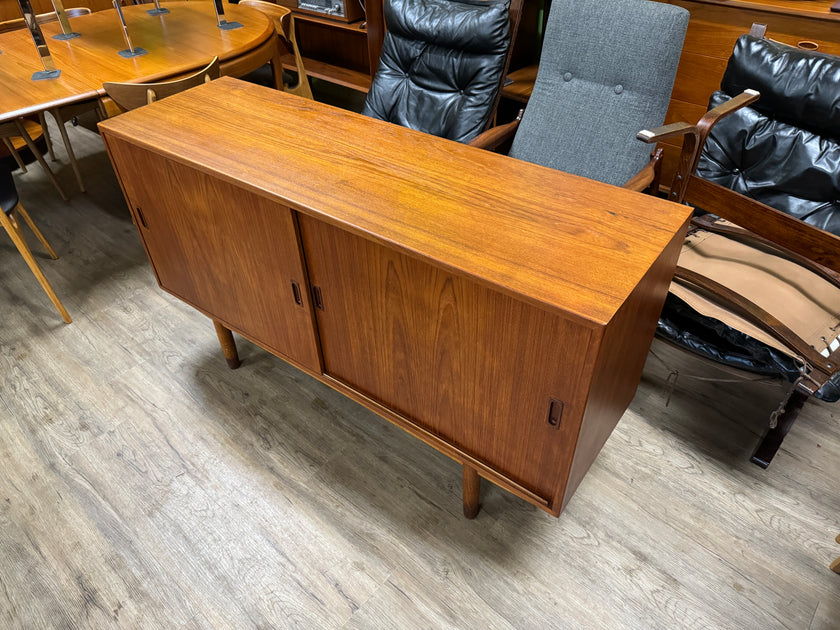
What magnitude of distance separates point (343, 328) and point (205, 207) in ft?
1.45

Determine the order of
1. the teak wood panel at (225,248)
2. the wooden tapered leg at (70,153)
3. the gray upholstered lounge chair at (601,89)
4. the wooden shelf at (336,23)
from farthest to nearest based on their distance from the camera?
the wooden shelf at (336,23), the wooden tapered leg at (70,153), the gray upholstered lounge chair at (601,89), the teak wood panel at (225,248)

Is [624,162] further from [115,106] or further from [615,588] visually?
[115,106]

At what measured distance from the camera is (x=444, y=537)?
1372 mm

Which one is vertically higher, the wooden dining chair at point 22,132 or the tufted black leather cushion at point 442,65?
the tufted black leather cushion at point 442,65

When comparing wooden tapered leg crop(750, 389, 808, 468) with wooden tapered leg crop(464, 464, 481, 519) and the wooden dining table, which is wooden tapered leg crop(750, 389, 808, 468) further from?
the wooden dining table

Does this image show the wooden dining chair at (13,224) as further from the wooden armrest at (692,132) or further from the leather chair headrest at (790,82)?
the leather chair headrest at (790,82)

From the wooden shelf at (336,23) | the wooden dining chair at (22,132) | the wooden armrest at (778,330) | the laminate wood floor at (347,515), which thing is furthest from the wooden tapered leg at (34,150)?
the wooden armrest at (778,330)

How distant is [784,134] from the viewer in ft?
5.06

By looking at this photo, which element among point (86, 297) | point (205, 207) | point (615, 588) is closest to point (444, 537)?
point (615, 588)

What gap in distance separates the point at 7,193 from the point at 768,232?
2.38 metres

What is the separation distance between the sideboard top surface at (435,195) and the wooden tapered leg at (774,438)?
0.79 metres

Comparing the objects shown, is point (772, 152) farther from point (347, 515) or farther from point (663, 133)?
point (347, 515)

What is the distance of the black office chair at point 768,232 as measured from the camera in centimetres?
131

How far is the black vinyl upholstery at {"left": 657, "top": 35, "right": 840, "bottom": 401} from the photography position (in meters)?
1.39
